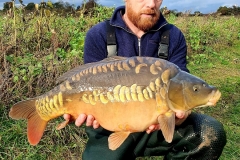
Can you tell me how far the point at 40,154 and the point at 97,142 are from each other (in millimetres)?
572

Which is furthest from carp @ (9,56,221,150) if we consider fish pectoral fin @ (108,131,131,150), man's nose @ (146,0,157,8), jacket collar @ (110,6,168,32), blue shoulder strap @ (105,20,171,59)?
man's nose @ (146,0,157,8)

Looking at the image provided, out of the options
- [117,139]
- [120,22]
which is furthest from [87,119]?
[120,22]

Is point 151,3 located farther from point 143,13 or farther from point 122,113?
point 122,113

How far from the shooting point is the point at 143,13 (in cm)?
234

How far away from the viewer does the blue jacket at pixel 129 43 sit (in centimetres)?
228

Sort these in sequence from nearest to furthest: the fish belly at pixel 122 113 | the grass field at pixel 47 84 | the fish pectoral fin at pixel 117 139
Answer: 1. the fish belly at pixel 122 113
2. the fish pectoral fin at pixel 117 139
3. the grass field at pixel 47 84

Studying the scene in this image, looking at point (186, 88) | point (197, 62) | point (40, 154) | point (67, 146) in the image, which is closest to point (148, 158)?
point (67, 146)

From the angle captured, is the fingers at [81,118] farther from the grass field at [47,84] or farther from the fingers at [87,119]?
the grass field at [47,84]

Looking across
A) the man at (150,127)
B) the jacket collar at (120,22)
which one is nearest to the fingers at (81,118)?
the man at (150,127)

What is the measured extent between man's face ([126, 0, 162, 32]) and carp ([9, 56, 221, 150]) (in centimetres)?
73

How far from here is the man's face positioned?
231 centimetres

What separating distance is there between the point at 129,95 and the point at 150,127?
0.23 meters

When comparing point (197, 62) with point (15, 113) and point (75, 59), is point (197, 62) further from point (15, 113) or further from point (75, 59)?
point (15, 113)

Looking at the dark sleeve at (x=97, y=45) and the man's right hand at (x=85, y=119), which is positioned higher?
the dark sleeve at (x=97, y=45)
